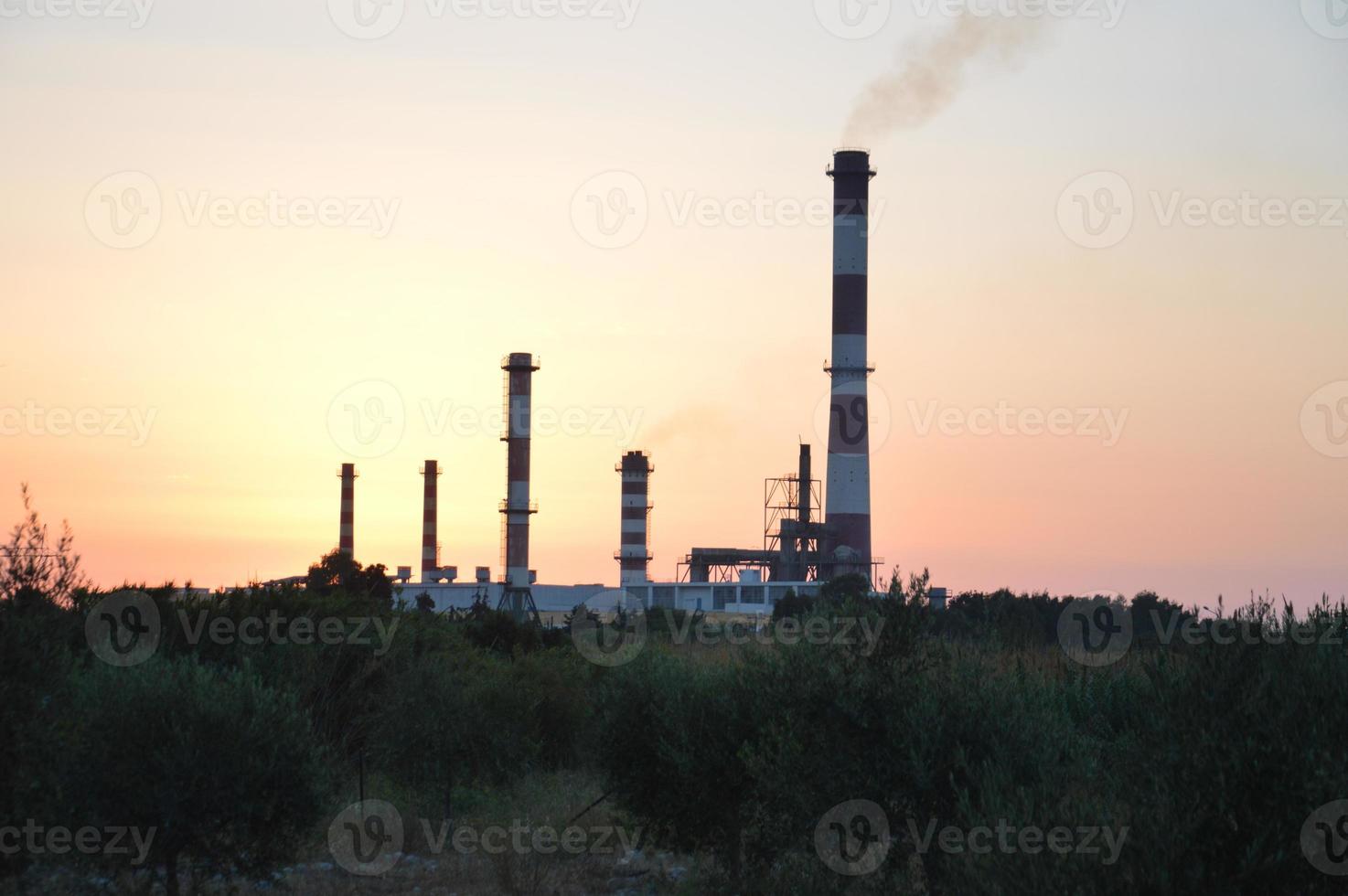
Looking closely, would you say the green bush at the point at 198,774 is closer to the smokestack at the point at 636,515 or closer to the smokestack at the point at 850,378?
the smokestack at the point at 850,378

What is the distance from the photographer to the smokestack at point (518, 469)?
6394 centimetres

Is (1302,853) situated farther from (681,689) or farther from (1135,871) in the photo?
(681,689)

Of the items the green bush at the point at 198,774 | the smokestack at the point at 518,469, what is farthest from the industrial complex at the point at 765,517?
the green bush at the point at 198,774

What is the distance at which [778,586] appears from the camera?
2562 inches

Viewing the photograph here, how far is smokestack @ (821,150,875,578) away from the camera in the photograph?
188ft

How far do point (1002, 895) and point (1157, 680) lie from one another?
2.51 m

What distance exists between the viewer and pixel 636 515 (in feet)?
236

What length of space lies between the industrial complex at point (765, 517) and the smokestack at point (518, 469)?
0.14ft

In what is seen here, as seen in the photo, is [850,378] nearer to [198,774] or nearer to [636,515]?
[636,515]

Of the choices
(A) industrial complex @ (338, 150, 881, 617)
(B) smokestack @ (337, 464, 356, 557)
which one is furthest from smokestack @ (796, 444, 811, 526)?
(B) smokestack @ (337, 464, 356, 557)

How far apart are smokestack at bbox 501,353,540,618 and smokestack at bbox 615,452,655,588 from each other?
7793 mm

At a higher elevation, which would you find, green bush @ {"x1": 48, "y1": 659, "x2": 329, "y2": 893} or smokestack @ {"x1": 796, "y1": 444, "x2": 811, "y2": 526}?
smokestack @ {"x1": 796, "y1": 444, "x2": 811, "y2": 526}

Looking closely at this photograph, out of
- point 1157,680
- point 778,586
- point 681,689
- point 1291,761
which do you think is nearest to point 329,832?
point 681,689

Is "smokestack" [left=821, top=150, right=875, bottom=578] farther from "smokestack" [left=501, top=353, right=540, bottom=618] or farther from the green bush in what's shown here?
the green bush
